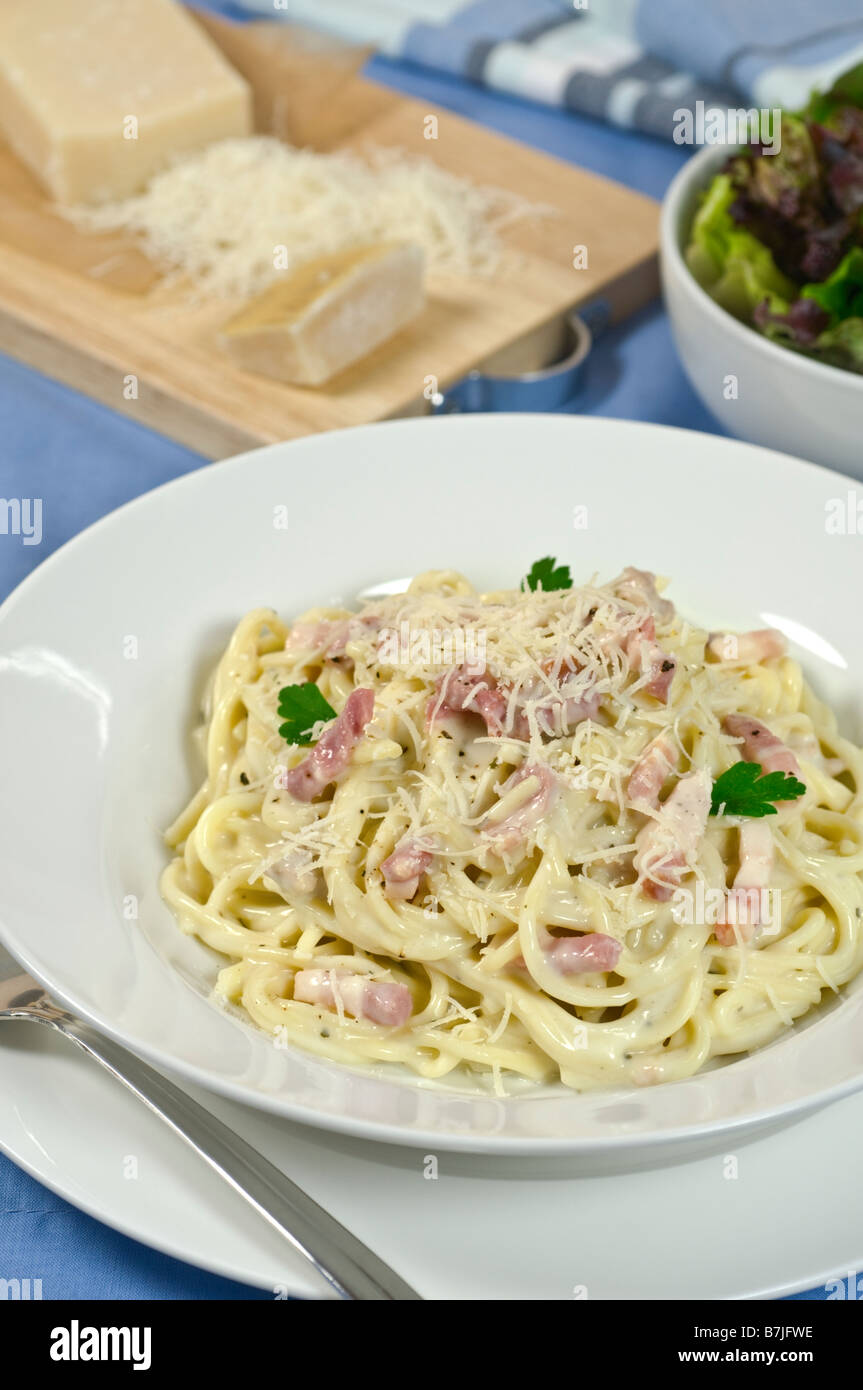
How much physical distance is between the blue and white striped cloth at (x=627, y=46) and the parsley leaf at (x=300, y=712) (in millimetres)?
3861

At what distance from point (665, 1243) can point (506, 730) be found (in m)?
0.93

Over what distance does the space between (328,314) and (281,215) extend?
34.9 inches

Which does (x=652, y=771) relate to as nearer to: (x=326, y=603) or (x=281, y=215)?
(x=326, y=603)

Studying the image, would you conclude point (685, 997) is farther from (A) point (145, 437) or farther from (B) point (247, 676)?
(A) point (145, 437)

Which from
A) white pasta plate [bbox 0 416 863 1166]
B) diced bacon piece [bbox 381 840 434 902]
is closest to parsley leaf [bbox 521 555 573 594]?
A: white pasta plate [bbox 0 416 863 1166]

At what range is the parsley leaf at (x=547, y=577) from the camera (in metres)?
3.04

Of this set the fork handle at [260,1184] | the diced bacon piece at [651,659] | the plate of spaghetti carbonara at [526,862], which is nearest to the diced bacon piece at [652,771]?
the plate of spaghetti carbonara at [526,862]

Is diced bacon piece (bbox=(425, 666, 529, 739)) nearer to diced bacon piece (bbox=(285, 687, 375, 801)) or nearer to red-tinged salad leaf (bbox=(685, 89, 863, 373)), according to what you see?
diced bacon piece (bbox=(285, 687, 375, 801))

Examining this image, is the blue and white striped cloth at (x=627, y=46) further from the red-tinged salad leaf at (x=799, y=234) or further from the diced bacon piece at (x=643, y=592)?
the diced bacon piece at (x=643, y=592)

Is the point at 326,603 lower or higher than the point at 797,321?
lower

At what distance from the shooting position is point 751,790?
262 cm

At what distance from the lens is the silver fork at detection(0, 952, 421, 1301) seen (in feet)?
6.74

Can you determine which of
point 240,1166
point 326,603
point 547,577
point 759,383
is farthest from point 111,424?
point 240,1166

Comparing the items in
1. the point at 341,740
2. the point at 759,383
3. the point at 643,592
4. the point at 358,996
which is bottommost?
the point at 358,996
